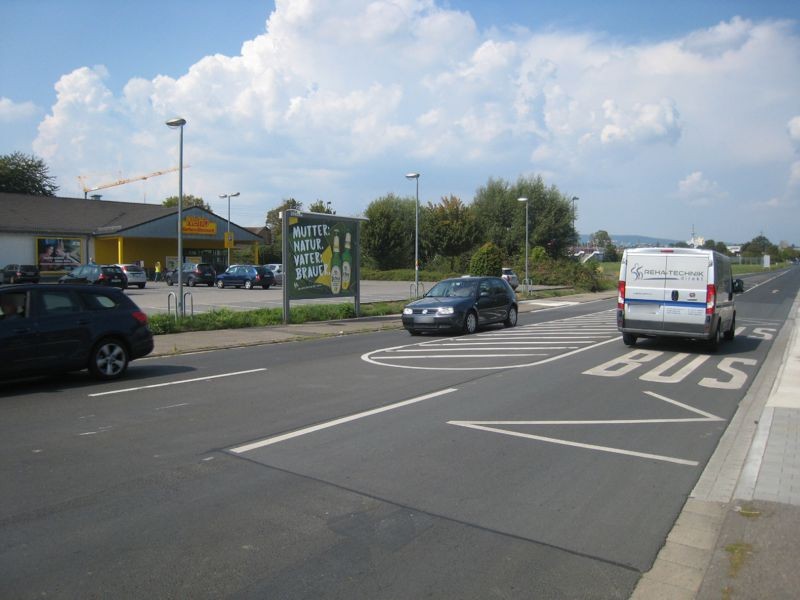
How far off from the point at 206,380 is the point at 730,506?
8.14m

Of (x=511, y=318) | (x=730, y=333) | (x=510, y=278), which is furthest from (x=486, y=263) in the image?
(x=730, y=333)

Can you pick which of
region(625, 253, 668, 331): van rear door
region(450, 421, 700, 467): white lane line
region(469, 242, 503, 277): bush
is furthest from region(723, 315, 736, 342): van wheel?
region(469, 242, 503, 277): bush

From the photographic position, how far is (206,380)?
436 inches

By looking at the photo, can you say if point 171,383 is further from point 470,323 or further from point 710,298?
point 710,298

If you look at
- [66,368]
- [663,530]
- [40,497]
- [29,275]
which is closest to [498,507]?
[663,530]

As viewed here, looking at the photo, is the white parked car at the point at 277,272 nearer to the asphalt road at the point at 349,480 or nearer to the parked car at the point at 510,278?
the parked car at the point at 510,278

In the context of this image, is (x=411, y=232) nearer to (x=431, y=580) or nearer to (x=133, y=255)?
(x=133, y=255)

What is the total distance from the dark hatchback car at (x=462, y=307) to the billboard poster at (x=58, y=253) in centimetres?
3963

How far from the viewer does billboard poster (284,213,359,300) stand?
2152cm

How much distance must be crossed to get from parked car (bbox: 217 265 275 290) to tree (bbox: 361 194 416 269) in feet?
71.3

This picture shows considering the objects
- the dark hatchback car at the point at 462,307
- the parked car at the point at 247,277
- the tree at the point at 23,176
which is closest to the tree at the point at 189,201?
the tree at the point at 23,176

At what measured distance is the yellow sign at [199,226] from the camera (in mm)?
57281

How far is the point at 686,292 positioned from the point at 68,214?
169 feet

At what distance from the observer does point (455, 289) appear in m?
19.4
